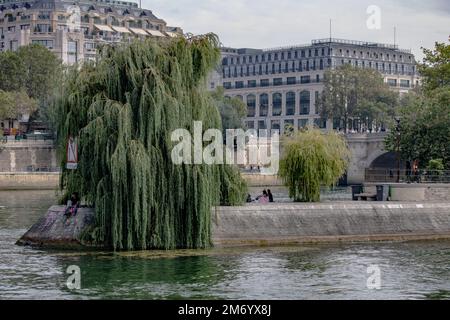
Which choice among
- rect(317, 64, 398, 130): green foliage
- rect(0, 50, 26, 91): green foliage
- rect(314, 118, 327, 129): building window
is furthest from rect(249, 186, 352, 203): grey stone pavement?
rect(314, 118, 327, 129): building window

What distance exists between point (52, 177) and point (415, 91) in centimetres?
7017

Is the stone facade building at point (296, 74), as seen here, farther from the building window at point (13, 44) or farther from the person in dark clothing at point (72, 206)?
the person in dark clothing at point (72, 206)

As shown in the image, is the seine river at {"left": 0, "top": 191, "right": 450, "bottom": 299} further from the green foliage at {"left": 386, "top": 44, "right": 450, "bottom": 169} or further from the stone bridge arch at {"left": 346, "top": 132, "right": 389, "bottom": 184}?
the stone bridge arch at {"left": 346, "top": 132, "right": 389, "bottom": 184}

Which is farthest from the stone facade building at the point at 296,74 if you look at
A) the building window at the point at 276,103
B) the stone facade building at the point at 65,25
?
the stone facade building at the point at 65,25

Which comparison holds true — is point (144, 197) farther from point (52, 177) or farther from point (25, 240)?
point (52, 177)

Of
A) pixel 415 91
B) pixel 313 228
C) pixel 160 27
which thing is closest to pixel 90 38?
pixel 160 27

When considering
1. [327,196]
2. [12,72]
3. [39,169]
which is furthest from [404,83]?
[327,196]

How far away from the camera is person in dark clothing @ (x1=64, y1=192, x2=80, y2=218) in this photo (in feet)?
147

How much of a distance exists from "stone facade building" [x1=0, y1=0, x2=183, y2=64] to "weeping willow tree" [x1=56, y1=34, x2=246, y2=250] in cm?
12780

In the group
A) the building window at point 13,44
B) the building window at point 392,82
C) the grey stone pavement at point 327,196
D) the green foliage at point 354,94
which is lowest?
the grey stone pavement at point 327,196

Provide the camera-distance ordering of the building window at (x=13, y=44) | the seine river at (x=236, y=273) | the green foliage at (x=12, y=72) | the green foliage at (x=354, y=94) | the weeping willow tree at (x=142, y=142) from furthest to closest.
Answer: the building window at (x=13, y=44) < the green foliage at (x=354, y=94) < the green foliage at (x=12, y=72) < the weeping willow tree at (x=142, y=142) < the seine river at (x=236, y=273)

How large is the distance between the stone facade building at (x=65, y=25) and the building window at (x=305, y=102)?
1050 inches

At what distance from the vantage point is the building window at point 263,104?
182 meters
